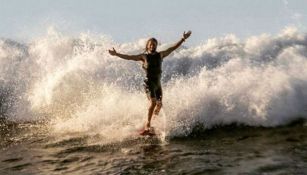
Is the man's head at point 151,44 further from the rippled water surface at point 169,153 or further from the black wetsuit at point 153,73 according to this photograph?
the rippled water surface at point 169,153

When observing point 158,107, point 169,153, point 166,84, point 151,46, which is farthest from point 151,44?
point 166,84

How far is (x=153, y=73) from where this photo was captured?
33.6 feet

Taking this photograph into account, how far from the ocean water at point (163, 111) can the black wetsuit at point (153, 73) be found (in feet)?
2.23

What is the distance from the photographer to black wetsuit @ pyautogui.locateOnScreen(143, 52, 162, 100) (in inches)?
401

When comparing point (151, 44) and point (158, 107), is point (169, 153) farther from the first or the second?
point (151, 44)

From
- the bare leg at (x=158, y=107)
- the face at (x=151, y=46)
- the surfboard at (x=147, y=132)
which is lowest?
the surfboard at (x=147, y=132)

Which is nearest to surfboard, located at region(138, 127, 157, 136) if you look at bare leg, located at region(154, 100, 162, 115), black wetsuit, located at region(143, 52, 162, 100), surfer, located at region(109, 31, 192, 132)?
surfer, located at region(109, 31, 192, 132)

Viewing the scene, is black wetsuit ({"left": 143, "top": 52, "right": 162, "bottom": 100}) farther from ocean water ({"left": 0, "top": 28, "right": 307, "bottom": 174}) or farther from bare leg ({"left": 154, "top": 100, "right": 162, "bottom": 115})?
ocean water ({"left": 0, "top": 28, "right": 307, "bottom": 174})

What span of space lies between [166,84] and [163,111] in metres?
3.81

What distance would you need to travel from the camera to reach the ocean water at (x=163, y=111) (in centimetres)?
783

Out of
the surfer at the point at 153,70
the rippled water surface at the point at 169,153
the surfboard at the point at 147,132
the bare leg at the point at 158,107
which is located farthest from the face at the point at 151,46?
Answer: the rippled water surface at the point at 169,153

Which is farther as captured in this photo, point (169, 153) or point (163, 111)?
point (163, 111)

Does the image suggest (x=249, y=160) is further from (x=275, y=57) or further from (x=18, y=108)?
(x=18, y=108)

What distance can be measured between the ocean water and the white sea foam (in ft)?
0.10
